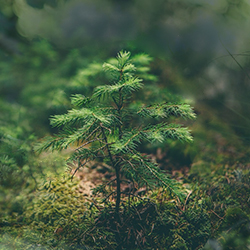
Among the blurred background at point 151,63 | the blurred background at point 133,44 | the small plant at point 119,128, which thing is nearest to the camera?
the small plant at point 119,128

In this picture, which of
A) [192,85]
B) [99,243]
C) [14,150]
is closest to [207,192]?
[99,243]

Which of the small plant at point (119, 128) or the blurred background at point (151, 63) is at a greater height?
the blurred background at point (151, 63)

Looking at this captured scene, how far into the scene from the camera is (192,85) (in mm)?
1893

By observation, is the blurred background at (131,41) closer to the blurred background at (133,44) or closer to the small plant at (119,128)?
the blurred background at (133,44)

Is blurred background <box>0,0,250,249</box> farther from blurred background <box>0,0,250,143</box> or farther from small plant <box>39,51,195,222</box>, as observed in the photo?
small plant <box>39,51,195,222</box>

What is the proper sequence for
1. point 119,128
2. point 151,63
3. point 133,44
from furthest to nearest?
point 151,63
point 133,44
point 119,128

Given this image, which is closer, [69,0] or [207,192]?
[207,192]

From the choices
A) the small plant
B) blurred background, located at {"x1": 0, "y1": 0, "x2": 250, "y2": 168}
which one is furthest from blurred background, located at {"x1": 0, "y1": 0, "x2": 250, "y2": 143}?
the small plant

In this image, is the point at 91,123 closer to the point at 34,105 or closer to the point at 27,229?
the point at 27,229

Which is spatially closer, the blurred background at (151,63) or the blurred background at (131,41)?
the blurred background at (151,63)

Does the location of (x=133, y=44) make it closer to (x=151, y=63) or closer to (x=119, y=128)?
(x=151, y=63)

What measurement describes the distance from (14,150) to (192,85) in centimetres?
137

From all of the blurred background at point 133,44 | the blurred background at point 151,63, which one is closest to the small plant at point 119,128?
the blurred background at point 151,63

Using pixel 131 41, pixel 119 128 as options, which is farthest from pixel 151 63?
pixel 119 128
